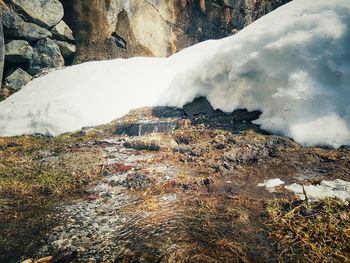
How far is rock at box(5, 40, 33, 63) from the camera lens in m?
10.8

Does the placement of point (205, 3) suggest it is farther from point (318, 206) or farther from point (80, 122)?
point (318, 206)

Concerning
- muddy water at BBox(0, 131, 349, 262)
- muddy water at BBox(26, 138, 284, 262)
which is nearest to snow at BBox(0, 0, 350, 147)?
muddy water at BBox(0, 131, 349, 262)

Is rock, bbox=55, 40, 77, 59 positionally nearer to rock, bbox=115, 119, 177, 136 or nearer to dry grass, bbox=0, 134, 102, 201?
dry grass, bbox=0, 134, 102, 201

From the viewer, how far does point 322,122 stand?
562 centimetres

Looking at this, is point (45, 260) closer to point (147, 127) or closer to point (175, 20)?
point (147, 127)

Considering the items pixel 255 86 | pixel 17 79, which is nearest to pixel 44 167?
pixel 255 86

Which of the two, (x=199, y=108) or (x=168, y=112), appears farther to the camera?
(x=168, y=112)

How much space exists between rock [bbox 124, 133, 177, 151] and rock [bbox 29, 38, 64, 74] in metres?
7.57

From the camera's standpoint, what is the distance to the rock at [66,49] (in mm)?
12320

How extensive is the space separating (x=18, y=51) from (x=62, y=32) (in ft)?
6.85

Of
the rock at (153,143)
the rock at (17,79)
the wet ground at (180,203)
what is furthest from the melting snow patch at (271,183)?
the rock at (17,79)

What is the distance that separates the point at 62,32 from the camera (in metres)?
12.1

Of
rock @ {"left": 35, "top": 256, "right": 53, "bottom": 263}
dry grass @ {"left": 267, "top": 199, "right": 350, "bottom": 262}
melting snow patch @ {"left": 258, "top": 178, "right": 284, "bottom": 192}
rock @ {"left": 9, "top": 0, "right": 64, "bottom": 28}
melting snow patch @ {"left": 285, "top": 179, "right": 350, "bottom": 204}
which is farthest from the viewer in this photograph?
rock @ {"left": 9, "top": 0, "right": 64, "bottom": 28}

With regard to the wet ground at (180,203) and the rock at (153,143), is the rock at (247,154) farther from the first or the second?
the rock at (153,143)
